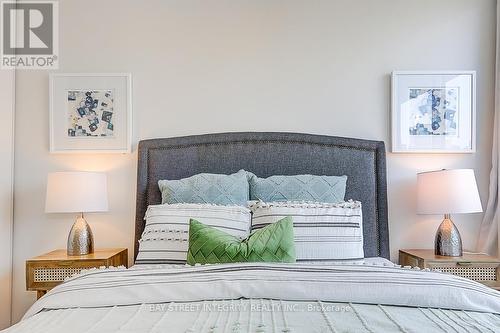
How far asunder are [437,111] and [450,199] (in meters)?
0.66

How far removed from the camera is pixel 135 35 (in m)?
3.04

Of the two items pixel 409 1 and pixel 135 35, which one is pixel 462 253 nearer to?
pixel 409 1

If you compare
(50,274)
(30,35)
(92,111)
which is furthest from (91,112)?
(50,274)

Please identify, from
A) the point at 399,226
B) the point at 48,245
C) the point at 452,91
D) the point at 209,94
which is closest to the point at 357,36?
the point at 452,91

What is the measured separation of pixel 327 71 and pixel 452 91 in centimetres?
83

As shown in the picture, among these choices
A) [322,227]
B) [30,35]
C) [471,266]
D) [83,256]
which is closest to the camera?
[322,227]

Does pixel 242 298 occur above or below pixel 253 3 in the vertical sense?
below

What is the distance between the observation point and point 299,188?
8.61 ft

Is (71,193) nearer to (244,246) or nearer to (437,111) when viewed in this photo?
(244,246)

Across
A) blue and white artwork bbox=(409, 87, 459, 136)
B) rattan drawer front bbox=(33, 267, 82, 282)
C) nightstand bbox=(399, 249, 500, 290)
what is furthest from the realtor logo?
nightstand bbox=(399, 249, 500, 290)

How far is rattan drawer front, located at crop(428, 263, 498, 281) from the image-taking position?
2531 mm

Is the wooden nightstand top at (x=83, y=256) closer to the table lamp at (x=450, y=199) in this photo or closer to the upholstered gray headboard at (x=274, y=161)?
the upholstered gray headboard at (x=274, y=161)

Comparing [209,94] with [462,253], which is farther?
[209,94]

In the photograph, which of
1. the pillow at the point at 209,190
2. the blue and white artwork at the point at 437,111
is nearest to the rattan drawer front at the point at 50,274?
the pillow at the point at 209,190
